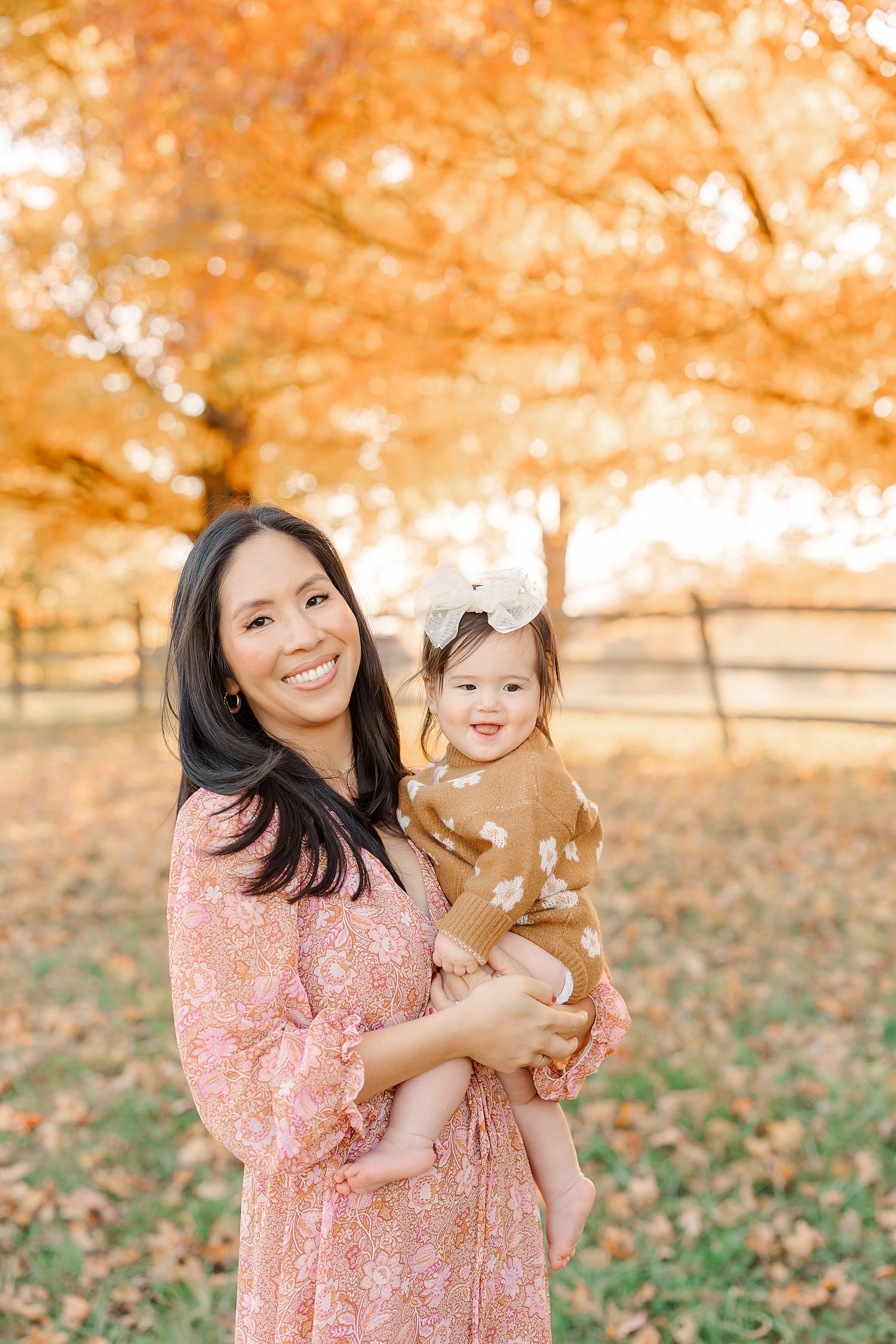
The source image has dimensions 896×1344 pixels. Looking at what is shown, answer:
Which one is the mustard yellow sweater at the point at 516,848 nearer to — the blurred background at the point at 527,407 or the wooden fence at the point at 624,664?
the blurred background at the point at 527,407

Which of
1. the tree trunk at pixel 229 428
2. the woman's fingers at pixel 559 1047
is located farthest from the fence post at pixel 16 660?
the woman's fingers at pixel 559 1047

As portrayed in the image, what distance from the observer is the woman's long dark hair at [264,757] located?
64.5 inches

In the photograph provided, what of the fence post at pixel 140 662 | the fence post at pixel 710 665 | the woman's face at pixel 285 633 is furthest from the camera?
the fence post at pixel 140 662

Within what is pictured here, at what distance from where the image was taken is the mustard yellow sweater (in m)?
1.70

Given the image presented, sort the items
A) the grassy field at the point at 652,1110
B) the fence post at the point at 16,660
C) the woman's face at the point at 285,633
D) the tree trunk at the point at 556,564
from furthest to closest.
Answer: the fence post at the point at 16,660 → the tree trunk at the point at 556,564 → the grassy field at the point at 652,1110 → the woman's face at the point at 285,633

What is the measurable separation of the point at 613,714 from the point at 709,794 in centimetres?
326

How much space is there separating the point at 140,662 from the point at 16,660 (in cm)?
224

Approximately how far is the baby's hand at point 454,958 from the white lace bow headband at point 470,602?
53cm

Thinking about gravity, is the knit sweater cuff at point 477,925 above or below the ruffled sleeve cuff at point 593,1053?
above

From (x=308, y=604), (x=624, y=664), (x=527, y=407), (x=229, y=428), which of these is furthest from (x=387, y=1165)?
(x=624, y=664)

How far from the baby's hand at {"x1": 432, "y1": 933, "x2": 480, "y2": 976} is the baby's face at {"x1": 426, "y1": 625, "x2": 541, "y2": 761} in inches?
13.4

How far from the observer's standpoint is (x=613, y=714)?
37.1 feet

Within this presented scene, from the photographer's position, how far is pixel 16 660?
15.1 metres

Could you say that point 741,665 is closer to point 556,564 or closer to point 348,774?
point 556,564
